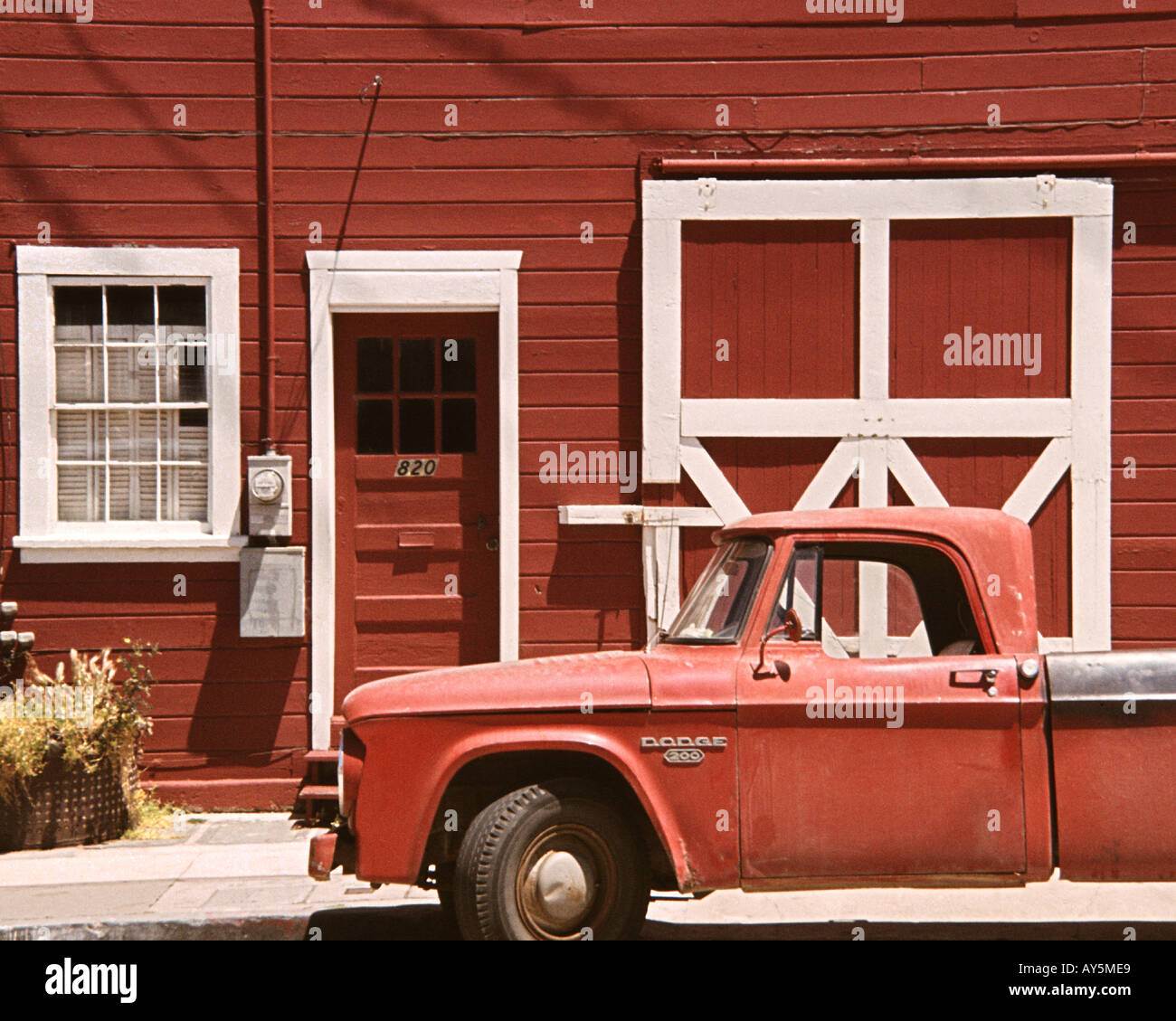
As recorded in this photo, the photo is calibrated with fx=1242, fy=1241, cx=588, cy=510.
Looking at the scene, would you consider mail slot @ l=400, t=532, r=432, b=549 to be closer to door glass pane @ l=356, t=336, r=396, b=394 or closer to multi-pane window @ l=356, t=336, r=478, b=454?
multi-pane window @ l=356, t=336, r=478, b=454

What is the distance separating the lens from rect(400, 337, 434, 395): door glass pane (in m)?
7.91

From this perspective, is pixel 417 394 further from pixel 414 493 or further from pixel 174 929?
pixel 174 929

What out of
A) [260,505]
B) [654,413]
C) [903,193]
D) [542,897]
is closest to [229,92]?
[260,505]

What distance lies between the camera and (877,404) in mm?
7656

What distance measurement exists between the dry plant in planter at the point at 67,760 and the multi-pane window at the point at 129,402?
104 centimetres

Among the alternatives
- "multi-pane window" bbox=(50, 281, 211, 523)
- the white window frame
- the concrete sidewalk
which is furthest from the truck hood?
"multi-pane window" bbox=(50, 281, 211, 523)

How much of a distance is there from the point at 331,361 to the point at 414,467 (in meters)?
0.84

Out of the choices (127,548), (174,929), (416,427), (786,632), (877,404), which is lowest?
(174,929)

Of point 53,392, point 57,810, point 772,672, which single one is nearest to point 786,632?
point 772,672

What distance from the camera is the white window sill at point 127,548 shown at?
24.9 ft

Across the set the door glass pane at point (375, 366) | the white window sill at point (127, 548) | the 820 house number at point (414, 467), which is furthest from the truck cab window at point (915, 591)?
the white window sill at point (127, 548)

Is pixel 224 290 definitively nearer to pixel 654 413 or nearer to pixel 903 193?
pixel 654 413

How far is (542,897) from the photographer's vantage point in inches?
183

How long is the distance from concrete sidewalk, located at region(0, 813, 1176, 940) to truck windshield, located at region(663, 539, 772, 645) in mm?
1094
